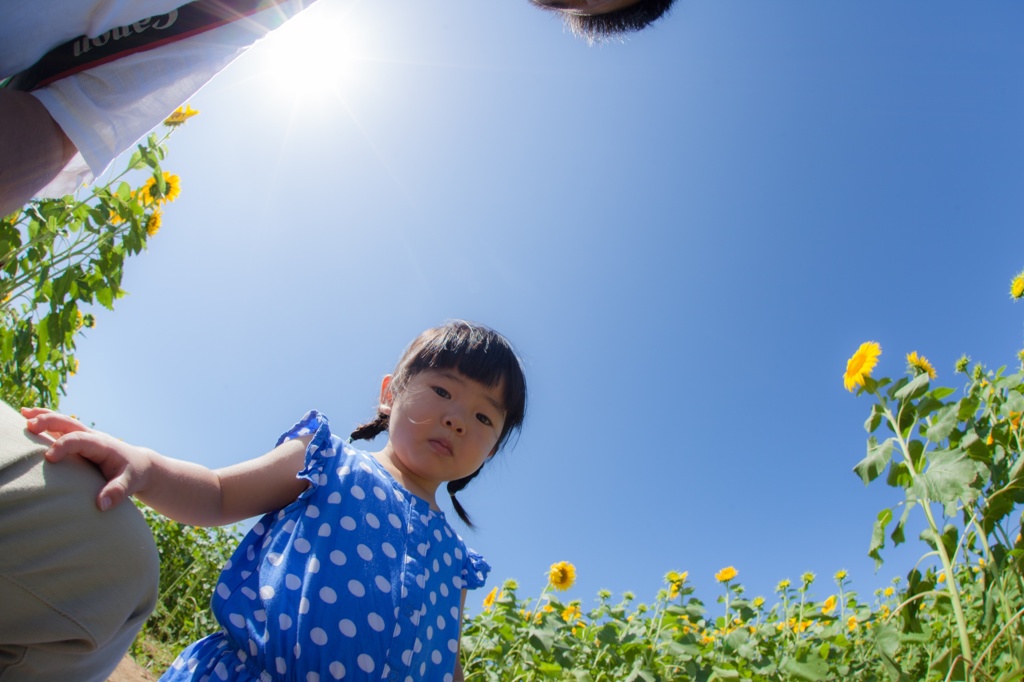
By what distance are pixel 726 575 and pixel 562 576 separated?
30.6 inches

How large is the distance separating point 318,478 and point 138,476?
428mm

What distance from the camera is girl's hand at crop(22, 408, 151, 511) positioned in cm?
65

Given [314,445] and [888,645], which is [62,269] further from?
[888,645]

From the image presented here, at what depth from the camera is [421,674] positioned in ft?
3.84

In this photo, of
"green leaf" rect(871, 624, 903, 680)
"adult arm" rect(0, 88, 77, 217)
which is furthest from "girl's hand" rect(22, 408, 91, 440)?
"green leaf" rect(871, 624, 903, 680)

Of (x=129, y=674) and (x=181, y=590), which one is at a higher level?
(x=181, y=590)

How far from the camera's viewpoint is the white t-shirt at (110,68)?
744 millimetres

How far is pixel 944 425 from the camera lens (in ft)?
5.96

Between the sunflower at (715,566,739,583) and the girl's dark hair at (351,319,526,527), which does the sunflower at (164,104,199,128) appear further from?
the sunflower at (715,566,739,583)

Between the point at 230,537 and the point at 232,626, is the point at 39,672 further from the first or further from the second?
the point at 230,537

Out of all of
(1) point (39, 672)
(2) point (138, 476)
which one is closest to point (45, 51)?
(2) point (138, 476)

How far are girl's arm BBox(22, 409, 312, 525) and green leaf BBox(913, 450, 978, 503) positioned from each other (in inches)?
59.9

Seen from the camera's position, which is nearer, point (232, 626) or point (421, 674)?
point (232, 626)

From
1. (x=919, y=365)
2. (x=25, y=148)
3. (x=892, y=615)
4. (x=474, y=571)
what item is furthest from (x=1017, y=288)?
(x=25, y=148)
